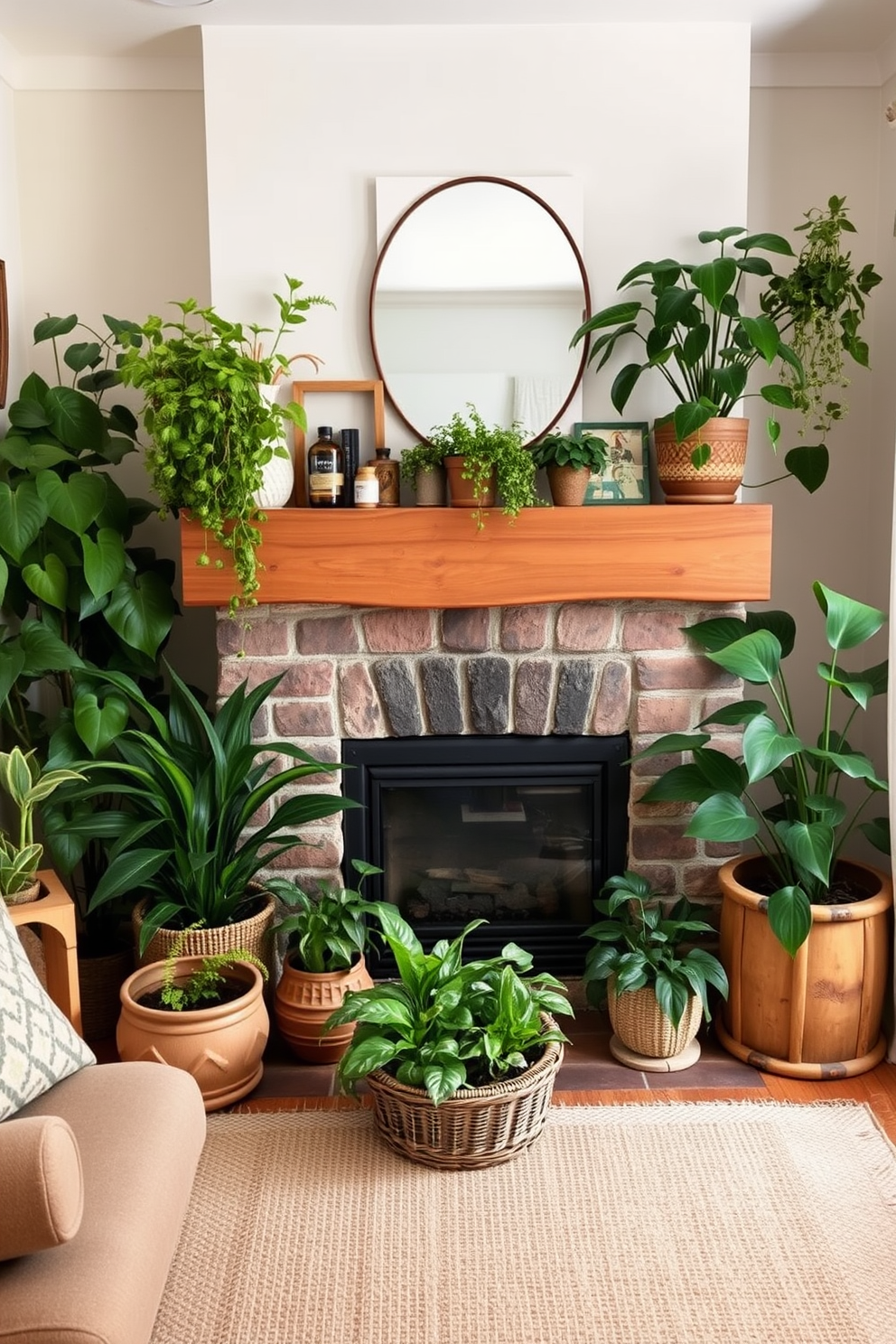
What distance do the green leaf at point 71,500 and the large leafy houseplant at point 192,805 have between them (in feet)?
1.17

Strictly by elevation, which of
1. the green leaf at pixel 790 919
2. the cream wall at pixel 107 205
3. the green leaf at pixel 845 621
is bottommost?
the green leaf at pixel 790 919

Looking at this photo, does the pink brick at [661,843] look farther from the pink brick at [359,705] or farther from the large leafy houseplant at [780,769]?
the pink brick at [359,705]

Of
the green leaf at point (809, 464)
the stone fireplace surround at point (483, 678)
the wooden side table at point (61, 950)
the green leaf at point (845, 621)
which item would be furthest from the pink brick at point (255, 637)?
the green leaf at point (809, 464)

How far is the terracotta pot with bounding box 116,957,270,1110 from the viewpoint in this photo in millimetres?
2326

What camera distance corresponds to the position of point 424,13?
2672 millimetres

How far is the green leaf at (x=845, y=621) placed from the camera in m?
2.52

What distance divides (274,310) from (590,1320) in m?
2.25

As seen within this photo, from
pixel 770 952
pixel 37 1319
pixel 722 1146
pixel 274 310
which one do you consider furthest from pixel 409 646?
pixel 37 1319

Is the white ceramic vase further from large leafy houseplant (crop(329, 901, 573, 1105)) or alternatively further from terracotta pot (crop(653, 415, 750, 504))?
large leafy houseplant (crop(329, 901, 573, 1105))

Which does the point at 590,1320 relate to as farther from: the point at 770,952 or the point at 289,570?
the point at 289,570

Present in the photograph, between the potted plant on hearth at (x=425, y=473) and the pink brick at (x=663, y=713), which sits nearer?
the potted plant on hearth at (x=425, y=473)

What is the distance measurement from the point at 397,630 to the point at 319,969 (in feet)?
2.68

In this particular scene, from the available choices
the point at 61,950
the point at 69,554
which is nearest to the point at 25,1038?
the point at 61,950

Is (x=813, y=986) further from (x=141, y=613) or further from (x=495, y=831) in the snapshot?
(x=141, y=613)
